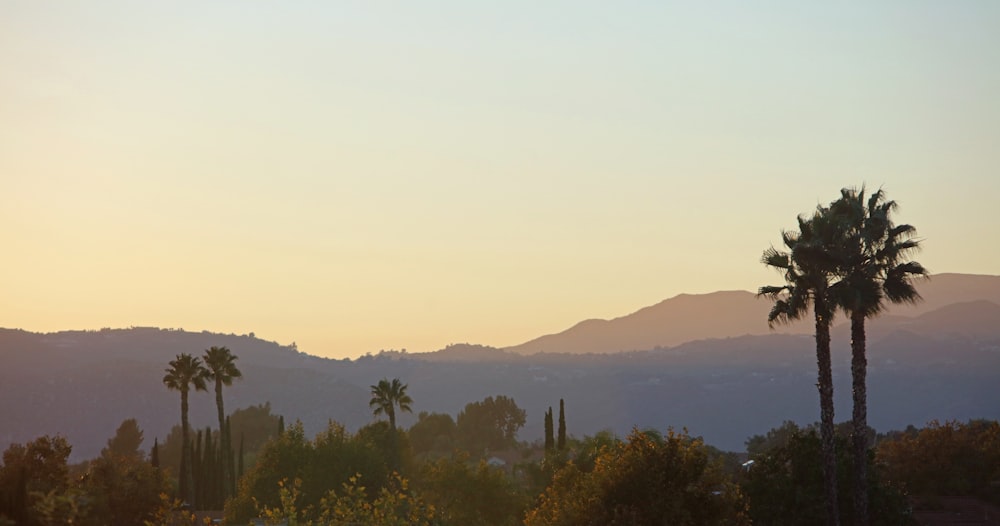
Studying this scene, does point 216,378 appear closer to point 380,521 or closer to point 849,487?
point 849,487

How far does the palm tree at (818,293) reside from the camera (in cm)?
5831

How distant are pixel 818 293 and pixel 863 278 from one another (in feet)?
7.14

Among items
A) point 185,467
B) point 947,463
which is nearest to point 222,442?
point 185,467

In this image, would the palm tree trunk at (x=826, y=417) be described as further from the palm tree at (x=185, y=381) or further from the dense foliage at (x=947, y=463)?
the palm tree at (x=185, y=381)

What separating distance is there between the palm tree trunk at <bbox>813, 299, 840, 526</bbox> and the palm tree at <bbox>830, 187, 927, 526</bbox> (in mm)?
1063

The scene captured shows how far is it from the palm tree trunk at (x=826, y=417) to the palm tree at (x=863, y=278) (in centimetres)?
106

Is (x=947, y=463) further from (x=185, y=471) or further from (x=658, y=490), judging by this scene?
(x=185, y=471)

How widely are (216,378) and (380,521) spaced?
258ft

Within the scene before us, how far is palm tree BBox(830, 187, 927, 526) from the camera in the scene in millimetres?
59188

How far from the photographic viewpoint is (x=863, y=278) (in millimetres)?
59844

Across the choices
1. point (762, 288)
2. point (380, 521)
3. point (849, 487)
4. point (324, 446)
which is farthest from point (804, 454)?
point (324, 446)

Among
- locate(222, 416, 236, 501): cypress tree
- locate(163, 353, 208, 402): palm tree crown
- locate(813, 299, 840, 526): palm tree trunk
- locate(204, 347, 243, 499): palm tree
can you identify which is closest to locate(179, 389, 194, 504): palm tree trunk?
locate(163, 353, 208, 402): palm tree crown

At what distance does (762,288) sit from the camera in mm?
62125

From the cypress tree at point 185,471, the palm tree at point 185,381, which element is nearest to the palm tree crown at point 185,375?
the palm tree at point 185,381
